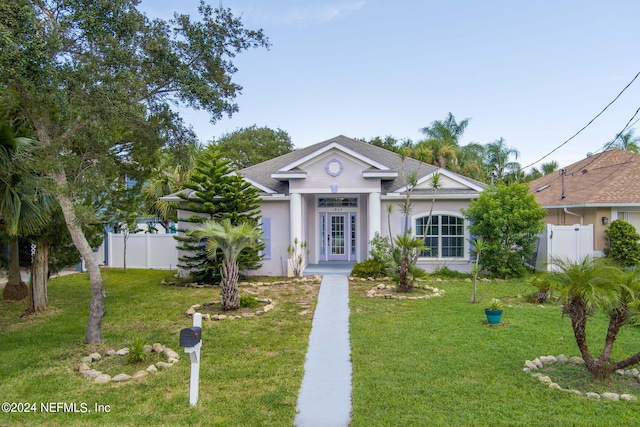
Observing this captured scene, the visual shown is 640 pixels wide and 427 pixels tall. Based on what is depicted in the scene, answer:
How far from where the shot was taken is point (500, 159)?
3181 centimetres

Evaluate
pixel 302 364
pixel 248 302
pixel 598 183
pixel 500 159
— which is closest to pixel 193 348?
pixel 302 364

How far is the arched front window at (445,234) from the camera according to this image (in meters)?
15.9

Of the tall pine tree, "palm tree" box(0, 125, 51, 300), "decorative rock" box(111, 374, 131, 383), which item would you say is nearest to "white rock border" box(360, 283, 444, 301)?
the tall pine tree

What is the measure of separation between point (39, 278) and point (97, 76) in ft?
20.7

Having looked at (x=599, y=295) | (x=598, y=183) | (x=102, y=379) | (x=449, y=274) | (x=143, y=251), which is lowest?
(x=102, y=379)

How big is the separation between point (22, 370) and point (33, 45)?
15.9 ft

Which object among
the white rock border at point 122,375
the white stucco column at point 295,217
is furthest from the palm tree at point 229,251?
the white stucco column at point 295,217

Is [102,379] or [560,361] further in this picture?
[560,361]

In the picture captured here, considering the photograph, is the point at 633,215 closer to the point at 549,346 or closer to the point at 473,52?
the point at 473,52

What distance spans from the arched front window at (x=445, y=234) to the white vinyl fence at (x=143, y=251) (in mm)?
10569

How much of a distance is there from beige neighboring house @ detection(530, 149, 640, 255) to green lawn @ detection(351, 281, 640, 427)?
707cm

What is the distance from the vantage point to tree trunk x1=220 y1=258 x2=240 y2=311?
1048cm

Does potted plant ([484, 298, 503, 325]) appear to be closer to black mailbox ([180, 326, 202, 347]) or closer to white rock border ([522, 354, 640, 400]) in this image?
white rock border ([522, 354, 640, 400])

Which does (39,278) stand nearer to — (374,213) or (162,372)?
(162,372)
